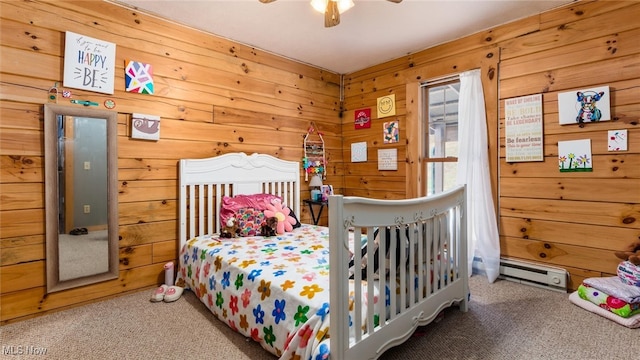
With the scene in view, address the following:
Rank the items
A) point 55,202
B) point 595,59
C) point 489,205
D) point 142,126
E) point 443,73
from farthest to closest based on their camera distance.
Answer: point 443,73, point 489,205, point 142,126, point 595,59, point 55,202

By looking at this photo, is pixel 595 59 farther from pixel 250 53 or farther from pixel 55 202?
pixel 55 202

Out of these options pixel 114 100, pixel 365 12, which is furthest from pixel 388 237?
pixel 114 100

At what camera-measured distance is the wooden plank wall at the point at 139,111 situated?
1951mm

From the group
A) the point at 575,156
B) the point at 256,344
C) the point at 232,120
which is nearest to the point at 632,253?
the point at 575,156

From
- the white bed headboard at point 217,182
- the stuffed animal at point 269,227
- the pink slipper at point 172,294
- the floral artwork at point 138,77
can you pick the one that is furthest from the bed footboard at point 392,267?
the floral artwork at point 138,77

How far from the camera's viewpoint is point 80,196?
2158 millimetres

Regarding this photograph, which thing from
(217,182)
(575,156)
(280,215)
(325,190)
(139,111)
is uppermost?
(139,111)

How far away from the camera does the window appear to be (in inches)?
129

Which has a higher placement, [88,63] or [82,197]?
[88,63]

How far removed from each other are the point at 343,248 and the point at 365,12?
2090 millimetres

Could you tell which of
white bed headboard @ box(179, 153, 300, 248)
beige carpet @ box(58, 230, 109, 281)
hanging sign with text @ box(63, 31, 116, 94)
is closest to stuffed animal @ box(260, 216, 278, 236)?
white bed headboard @ box(179, 153, 300, 248)

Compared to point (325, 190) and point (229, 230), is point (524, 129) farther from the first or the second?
point (229, 230)

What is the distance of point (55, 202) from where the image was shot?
2062mm

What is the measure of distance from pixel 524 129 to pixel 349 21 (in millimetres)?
1755
